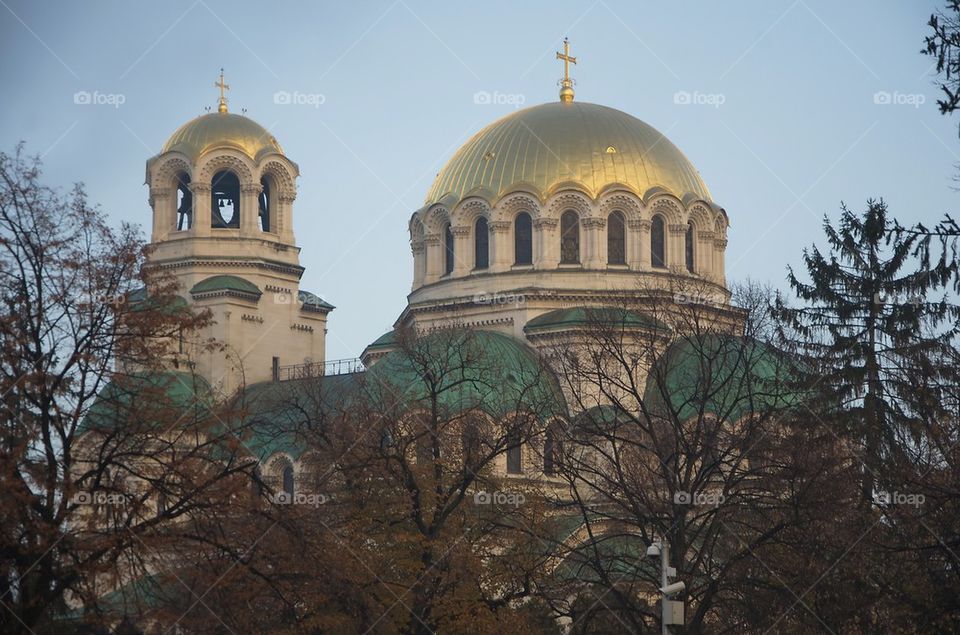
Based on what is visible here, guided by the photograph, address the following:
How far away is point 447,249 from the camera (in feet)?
197

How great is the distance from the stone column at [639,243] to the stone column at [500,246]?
3.81 m

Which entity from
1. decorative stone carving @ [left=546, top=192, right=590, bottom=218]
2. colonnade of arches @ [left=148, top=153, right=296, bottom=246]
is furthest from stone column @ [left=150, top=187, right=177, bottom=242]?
decorative stone carving @ [left=546, top=192, right=590, bottom=218]

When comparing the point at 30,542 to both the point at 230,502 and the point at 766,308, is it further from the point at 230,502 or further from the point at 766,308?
the point at 766,308

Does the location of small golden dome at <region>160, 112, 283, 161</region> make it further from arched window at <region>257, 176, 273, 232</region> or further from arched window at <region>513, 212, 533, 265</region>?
arched window at <region>513, 212, 533, 265</region>

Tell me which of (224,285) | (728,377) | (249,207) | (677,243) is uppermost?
(249,207)

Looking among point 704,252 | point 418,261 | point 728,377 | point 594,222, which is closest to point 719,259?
point 704,252

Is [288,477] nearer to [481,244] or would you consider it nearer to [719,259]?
[481,244]

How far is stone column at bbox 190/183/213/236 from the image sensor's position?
61.4 metres

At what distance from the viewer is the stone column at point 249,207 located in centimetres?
6159

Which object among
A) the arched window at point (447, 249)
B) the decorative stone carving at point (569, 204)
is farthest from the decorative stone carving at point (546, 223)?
the arched window at point (447, 249)

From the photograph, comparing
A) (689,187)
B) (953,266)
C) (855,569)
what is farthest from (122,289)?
(689,187)

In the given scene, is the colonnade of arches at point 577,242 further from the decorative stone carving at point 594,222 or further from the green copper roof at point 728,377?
the green copper roof at point 728,377

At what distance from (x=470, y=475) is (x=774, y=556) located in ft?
18.8

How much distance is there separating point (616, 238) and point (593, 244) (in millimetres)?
1154
